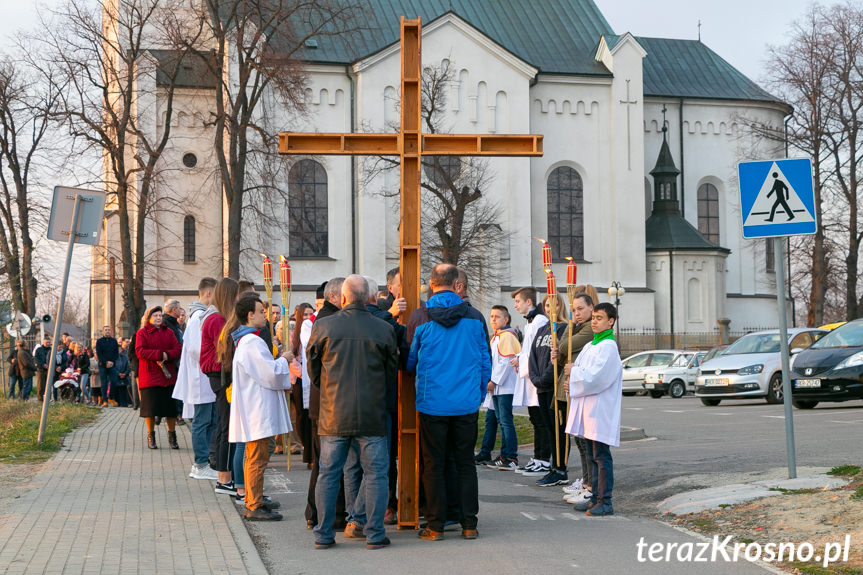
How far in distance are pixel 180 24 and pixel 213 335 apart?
2570cm

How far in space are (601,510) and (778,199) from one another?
332 centimetres

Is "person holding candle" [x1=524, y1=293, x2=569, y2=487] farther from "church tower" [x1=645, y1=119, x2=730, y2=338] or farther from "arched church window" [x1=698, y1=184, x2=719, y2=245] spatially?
"arched church window" [x1=698, y1=184, x2=719, y2=245]

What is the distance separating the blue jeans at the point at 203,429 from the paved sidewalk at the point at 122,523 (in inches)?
13.3

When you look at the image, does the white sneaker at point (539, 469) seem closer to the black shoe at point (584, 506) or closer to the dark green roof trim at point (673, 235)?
the black shoe at point (584, 506)

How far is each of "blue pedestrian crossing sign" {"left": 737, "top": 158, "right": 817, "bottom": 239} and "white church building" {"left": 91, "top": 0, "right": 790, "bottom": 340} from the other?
1323 inches

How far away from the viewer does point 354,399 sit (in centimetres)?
762

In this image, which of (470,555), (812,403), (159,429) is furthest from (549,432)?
(812,403)

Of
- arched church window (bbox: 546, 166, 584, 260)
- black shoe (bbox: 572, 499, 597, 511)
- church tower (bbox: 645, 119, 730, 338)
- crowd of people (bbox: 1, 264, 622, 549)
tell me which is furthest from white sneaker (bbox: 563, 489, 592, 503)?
church tower (bbox: 645, 119, 730, 338)

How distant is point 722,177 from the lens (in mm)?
54188

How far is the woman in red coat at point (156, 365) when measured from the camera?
46.2 feet

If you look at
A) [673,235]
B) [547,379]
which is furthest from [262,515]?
[673,235]

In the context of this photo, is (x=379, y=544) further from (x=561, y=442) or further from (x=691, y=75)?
(x=691, y=75)

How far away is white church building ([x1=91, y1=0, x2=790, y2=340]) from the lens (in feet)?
153

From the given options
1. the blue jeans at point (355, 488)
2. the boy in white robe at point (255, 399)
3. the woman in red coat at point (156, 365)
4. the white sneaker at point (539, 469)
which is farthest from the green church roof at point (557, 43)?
the blue jeans at point (355, 488)
